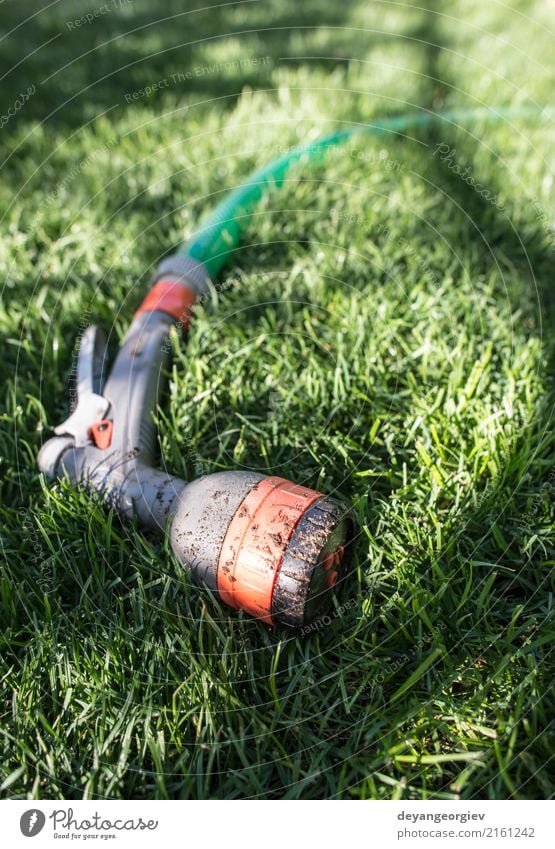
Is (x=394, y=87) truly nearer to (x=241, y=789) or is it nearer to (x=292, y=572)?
(x=292, y=572)

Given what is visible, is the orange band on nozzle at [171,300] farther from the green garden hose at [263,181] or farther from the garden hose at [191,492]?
the green garden hose at [263,181]

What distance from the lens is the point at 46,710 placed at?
1.47m

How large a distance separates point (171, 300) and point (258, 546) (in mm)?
1085

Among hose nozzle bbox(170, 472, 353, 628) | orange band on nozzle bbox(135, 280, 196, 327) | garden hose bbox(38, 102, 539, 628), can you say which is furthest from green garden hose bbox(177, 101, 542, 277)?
hose nozzle bbox(170, 472, 353, 628)

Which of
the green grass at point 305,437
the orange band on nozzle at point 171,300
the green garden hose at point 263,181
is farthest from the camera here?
the green garden hose at point 263,181

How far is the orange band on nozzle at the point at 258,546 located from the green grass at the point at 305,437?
0.33 feet

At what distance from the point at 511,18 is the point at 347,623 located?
16.1ft

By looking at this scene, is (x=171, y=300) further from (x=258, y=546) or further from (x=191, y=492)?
(x=258, y=546)

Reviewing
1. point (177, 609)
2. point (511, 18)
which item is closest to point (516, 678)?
point (177, 609)

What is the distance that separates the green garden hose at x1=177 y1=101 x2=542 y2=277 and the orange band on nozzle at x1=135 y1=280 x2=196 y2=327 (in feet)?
0.55

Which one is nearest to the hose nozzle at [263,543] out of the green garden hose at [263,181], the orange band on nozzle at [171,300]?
the orange band on nozzle at [171,300]

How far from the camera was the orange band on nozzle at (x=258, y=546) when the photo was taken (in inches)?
57.2

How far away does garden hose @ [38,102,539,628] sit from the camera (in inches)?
57.6

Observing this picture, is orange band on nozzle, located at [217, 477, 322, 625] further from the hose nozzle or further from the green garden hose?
the green garden hose
